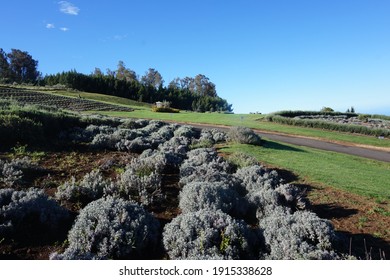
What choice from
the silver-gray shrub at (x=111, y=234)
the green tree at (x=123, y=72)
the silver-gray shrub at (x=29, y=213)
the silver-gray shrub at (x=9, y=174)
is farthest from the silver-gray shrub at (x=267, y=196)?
the green tree at (x=123, y=72)

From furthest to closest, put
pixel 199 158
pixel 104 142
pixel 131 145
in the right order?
pixel 104 142
pixel 131 145
pixel 199 158

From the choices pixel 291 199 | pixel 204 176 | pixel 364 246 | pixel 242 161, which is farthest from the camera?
pixel 242 161

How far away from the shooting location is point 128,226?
5.70m

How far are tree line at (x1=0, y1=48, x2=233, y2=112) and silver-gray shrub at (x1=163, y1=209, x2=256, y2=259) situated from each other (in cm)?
8730

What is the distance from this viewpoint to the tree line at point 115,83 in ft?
322

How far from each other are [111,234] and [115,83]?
98073 mm

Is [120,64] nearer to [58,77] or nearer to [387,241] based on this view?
[58,77]

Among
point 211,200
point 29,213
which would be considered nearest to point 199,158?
point 211,200

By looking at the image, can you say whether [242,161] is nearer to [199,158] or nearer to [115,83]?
[199,158]

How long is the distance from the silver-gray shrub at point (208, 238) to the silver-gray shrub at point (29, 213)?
2303 mm

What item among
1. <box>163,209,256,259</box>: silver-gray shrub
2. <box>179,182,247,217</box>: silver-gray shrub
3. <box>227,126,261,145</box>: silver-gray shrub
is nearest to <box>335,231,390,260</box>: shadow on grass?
<box>163,209,256,259</box>: silver-gray shrub

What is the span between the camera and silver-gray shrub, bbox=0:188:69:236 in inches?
234

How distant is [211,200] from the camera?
716 cm

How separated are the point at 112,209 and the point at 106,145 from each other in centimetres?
734
